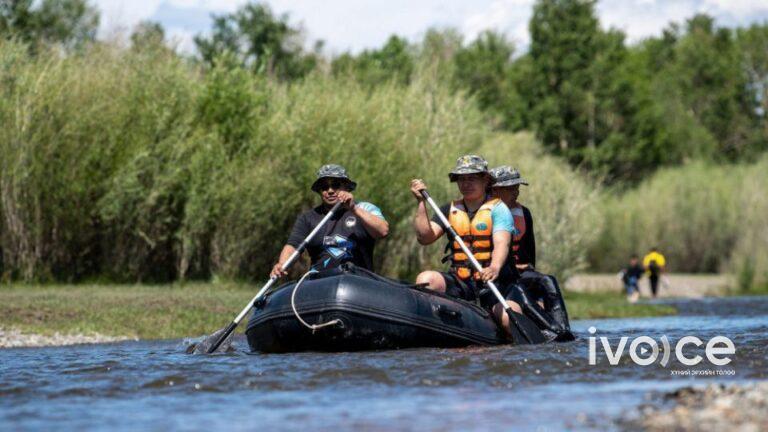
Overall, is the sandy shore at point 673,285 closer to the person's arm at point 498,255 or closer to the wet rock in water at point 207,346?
the wet rock in water at point 207,346

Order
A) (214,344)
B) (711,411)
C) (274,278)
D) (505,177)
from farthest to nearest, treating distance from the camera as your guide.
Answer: (505,177)
(214,344)
(274,278)
(711,411)

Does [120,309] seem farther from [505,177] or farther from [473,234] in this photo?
[473,234]

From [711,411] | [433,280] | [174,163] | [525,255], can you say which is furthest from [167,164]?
[711,411]

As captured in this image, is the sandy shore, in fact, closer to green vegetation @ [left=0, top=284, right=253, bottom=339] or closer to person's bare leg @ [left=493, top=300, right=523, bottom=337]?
green vegetation @ [left=0, top=284, right=253, bottom=339]

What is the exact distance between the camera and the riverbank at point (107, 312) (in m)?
17.4

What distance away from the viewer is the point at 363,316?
12.6m

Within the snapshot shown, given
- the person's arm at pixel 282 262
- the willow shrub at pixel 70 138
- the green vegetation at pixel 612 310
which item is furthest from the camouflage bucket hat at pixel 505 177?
the willow shrub at pixel 70 138

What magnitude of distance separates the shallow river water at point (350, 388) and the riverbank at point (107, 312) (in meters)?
3.42

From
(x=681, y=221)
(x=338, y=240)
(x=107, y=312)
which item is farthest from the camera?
(x=681, y=221)

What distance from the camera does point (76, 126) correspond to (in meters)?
24.9

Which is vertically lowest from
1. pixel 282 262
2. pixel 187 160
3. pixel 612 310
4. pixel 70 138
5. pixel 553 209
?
pixel 612 310

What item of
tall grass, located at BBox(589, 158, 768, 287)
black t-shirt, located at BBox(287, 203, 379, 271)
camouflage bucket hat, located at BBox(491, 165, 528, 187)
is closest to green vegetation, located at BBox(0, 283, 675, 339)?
black t-shirt, located at BBox(287, 203, 379, 271)

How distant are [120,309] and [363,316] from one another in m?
7.62

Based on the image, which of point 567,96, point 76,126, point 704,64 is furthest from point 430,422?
point 704,64
